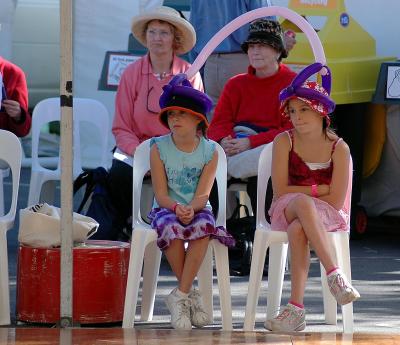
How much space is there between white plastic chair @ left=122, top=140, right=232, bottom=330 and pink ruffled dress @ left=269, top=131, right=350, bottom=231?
0.97ft

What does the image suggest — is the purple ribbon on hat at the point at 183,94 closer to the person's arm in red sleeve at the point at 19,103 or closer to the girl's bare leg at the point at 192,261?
the girl's bare leg at the point at 192,261

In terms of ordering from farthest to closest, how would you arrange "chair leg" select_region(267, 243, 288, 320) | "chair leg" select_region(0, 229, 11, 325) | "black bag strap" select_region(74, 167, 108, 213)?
"black bag strap" select_region(74, 167, 108, 213) → "chair leg" select_region(267, 243, 288, 320) → "chair leg" select_region(0, 229, 11, 325)

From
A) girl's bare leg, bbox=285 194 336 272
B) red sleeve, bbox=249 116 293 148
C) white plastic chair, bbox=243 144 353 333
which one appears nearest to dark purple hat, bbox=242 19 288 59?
red sleeve, bbox=249 116 293 148

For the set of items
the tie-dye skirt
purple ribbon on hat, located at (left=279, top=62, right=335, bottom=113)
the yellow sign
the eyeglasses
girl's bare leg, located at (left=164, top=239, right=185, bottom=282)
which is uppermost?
the yellow sign

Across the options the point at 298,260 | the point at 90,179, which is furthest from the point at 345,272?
the point at 90,179

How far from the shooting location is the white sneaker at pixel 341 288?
5.27m

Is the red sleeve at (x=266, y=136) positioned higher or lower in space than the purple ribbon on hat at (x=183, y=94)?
lower

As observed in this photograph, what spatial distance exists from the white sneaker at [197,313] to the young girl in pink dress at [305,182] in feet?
1.09

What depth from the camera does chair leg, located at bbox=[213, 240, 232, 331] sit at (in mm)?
5664

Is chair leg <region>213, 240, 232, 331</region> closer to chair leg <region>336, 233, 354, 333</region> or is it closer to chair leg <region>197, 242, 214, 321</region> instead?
chair leg <region>197, 242, 214, 321</region>

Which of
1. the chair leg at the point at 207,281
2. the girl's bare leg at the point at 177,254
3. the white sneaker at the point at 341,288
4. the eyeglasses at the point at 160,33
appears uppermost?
the eyeglasses at the point at 160,33

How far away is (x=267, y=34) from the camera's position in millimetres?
6879

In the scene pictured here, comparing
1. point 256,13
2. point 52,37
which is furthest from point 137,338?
point 52,37

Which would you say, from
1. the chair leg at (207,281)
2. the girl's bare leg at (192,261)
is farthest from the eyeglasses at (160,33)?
the girl's bare leg at (192,261)
